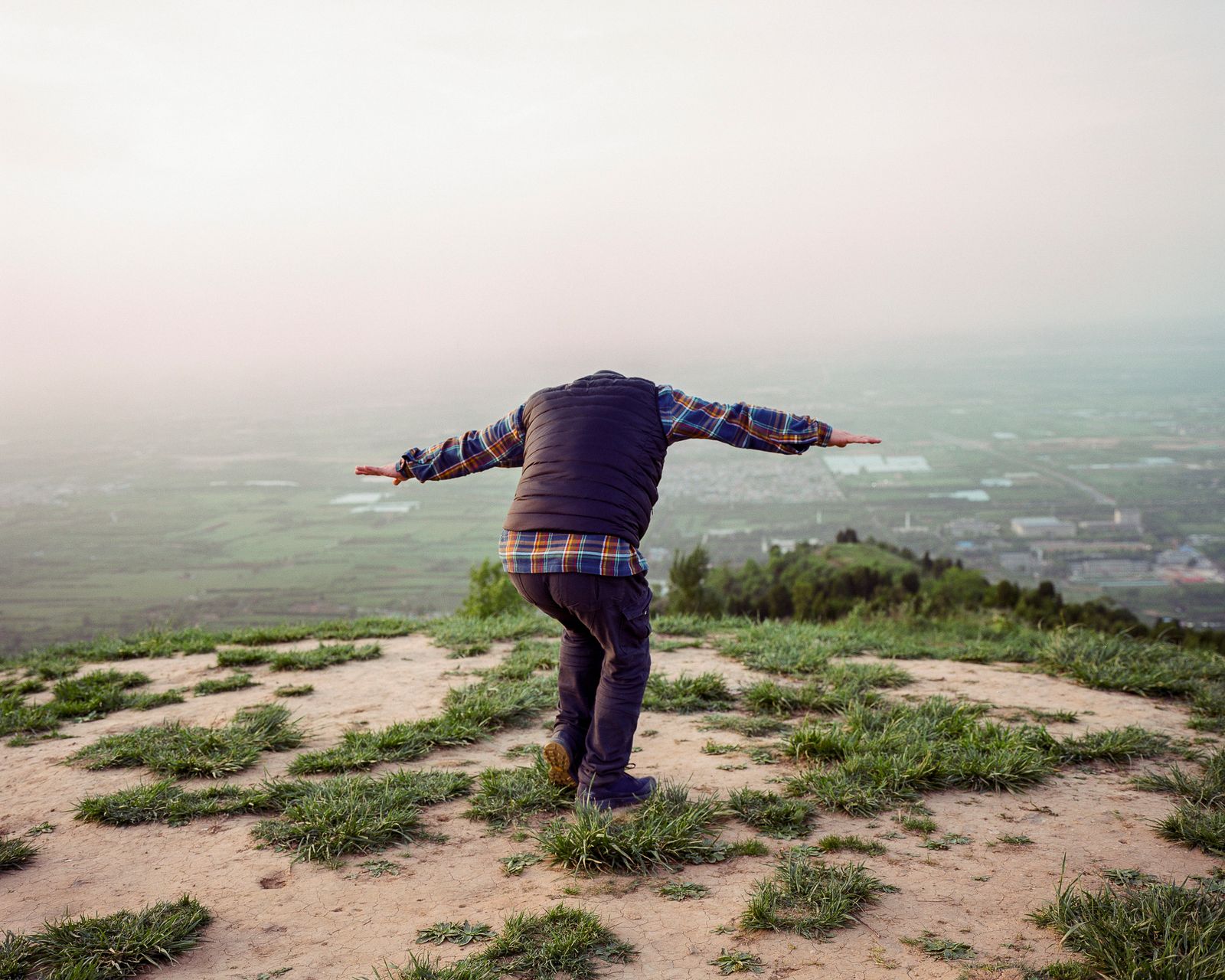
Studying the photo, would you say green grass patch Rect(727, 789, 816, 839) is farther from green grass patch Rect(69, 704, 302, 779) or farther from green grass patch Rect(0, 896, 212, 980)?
green grass patch Rect(69, 704, 302, 779)

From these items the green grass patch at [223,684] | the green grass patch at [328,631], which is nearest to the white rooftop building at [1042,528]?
the green grass patch at [328,631]

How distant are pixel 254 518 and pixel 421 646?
43.0m

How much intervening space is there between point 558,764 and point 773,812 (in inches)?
41.1

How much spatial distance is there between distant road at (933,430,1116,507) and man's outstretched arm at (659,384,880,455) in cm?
5589

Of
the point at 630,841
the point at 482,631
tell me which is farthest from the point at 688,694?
the point at 482,631

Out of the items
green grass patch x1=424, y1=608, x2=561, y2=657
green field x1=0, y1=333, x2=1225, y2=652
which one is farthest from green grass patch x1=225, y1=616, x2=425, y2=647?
green field x1=0, y1=333, x2=1225, y2=652

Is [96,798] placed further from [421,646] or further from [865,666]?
[865,666]

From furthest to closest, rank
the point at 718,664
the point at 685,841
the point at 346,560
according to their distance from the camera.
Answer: the point at 346,560, the point at 718,664, the point at 685,841

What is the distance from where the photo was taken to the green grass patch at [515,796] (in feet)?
13.0

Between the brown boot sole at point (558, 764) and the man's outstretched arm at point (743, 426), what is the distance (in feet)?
5.24

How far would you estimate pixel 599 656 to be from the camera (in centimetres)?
406

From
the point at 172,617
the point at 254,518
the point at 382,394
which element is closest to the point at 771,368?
the point at 382,394

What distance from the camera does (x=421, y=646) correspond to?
7.47 meters

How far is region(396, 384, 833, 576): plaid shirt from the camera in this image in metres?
3.58
